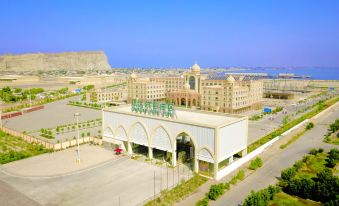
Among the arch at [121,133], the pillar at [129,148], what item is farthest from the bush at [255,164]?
the arch at [121,133]

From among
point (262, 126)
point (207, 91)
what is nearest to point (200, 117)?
point (262, 126)

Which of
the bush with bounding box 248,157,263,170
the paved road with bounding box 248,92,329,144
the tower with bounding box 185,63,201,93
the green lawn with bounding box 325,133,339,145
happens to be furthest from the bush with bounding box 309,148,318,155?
the tower with bounding box 185,63,201,93

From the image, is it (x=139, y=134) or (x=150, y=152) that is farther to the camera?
(x=139, y=134)

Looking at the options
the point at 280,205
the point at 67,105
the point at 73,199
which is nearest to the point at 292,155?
the point at 280,205

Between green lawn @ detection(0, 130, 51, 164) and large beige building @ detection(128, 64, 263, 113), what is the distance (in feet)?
106

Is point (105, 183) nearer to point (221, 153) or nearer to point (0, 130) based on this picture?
point (221, 153)

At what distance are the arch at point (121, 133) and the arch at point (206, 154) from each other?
8.94 metres

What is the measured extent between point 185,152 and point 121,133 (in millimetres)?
7221

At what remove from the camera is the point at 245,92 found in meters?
57.6

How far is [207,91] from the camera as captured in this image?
56844 millimetres

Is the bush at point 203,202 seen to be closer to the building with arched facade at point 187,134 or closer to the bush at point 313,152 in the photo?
the building with arched facade at point 187,134

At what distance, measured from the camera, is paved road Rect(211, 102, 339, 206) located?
21922mm

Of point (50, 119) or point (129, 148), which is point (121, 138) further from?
point (50, 119)

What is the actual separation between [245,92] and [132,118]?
108ft
